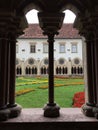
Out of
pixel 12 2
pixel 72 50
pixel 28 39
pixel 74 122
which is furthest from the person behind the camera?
pixel 72 50

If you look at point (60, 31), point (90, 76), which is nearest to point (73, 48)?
point (60, 31)

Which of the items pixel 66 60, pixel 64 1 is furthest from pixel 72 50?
pixel 64 1

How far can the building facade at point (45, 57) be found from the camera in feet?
115

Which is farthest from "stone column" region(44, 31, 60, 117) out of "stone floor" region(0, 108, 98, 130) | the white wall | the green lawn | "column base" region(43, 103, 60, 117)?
the white wall

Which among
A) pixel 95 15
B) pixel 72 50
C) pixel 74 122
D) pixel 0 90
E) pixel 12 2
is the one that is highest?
pixel 72 50

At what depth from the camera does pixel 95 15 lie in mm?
3104

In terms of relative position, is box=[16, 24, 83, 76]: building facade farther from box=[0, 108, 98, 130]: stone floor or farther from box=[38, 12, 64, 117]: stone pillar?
box=[0, 108, 98, 130]: stone floor

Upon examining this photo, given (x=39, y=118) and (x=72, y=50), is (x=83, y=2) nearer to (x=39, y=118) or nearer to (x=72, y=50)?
(x=39, y=118)

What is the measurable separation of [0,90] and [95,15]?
1.86 metres

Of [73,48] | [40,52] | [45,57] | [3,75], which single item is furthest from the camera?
[73,48]

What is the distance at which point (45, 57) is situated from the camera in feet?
118

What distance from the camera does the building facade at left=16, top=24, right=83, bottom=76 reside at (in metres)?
35.1

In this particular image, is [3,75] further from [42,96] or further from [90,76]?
[42,96]
